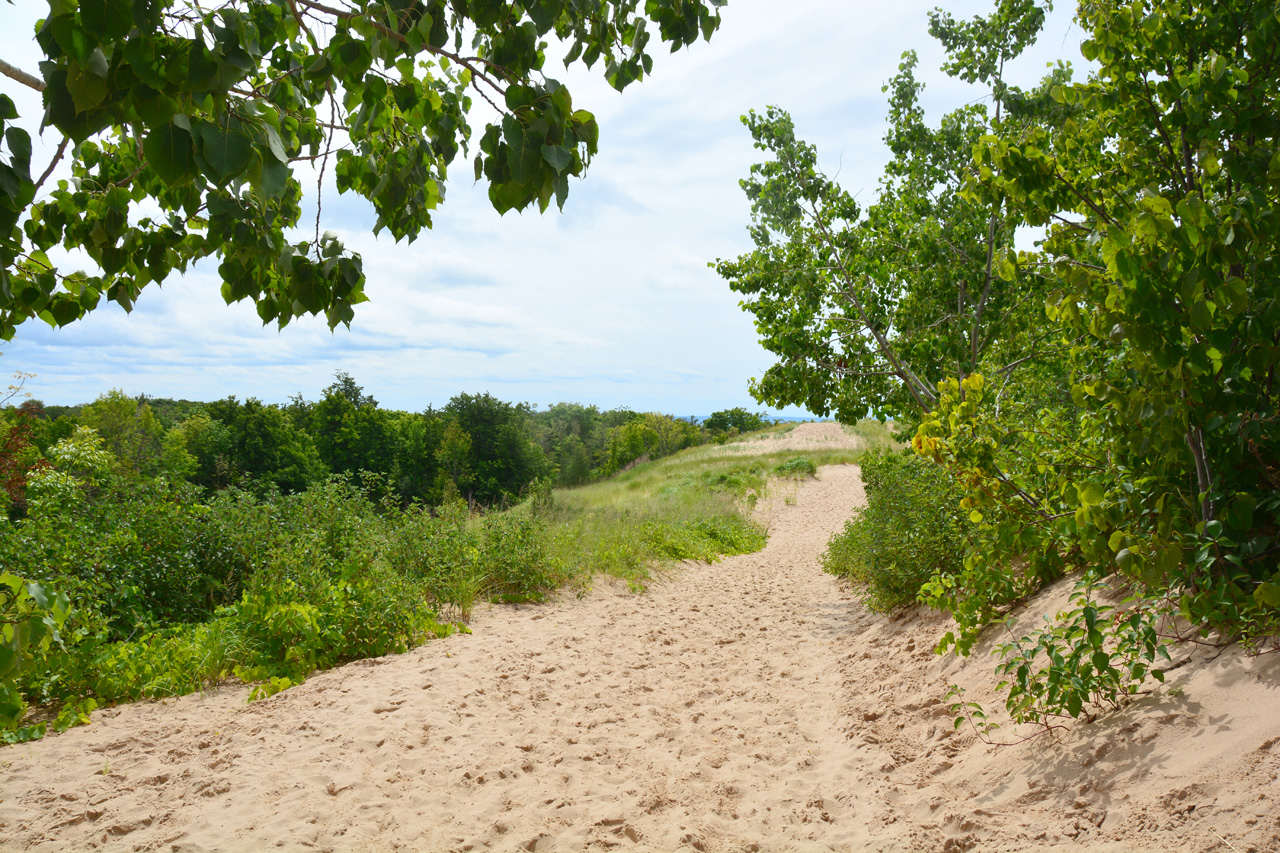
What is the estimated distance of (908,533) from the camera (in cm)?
581

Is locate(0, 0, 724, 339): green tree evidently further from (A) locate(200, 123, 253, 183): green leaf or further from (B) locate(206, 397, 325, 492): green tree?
(B) locate(206, 397, 325, 492): green tree

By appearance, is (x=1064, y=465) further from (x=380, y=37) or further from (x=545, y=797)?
(x=380, y=37)

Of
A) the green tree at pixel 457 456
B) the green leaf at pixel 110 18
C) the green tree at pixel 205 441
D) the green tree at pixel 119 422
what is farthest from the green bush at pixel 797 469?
the green tree at pixel 205 441

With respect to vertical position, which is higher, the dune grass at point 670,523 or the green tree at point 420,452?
the green tree at point 420,452

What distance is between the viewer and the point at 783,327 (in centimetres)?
855

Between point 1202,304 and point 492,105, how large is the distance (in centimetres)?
233

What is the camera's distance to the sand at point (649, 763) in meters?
2.35

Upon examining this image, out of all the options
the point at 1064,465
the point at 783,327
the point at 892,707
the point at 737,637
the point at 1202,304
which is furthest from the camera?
the point at 783,327

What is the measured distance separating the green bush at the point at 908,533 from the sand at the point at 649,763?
0.43m

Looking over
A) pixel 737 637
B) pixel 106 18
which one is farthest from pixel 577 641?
pixel 106 18

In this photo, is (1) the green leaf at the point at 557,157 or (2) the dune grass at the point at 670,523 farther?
(2) the dune grass at the point at 670,523

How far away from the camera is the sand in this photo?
2346 mm

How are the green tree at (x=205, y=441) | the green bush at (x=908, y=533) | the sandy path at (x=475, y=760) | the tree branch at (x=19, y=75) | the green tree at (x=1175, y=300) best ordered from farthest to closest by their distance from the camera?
the green tree at (x=205, y=441) → the green bush at (x=908, y=533) → the sandy path at (x=475, y=760) → the green tree at (x=1175, y=300) → the tree branch at (x=19, y=75)

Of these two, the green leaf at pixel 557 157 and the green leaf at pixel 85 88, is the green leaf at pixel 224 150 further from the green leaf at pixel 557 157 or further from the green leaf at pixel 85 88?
the green leaf at pixel 557 157
